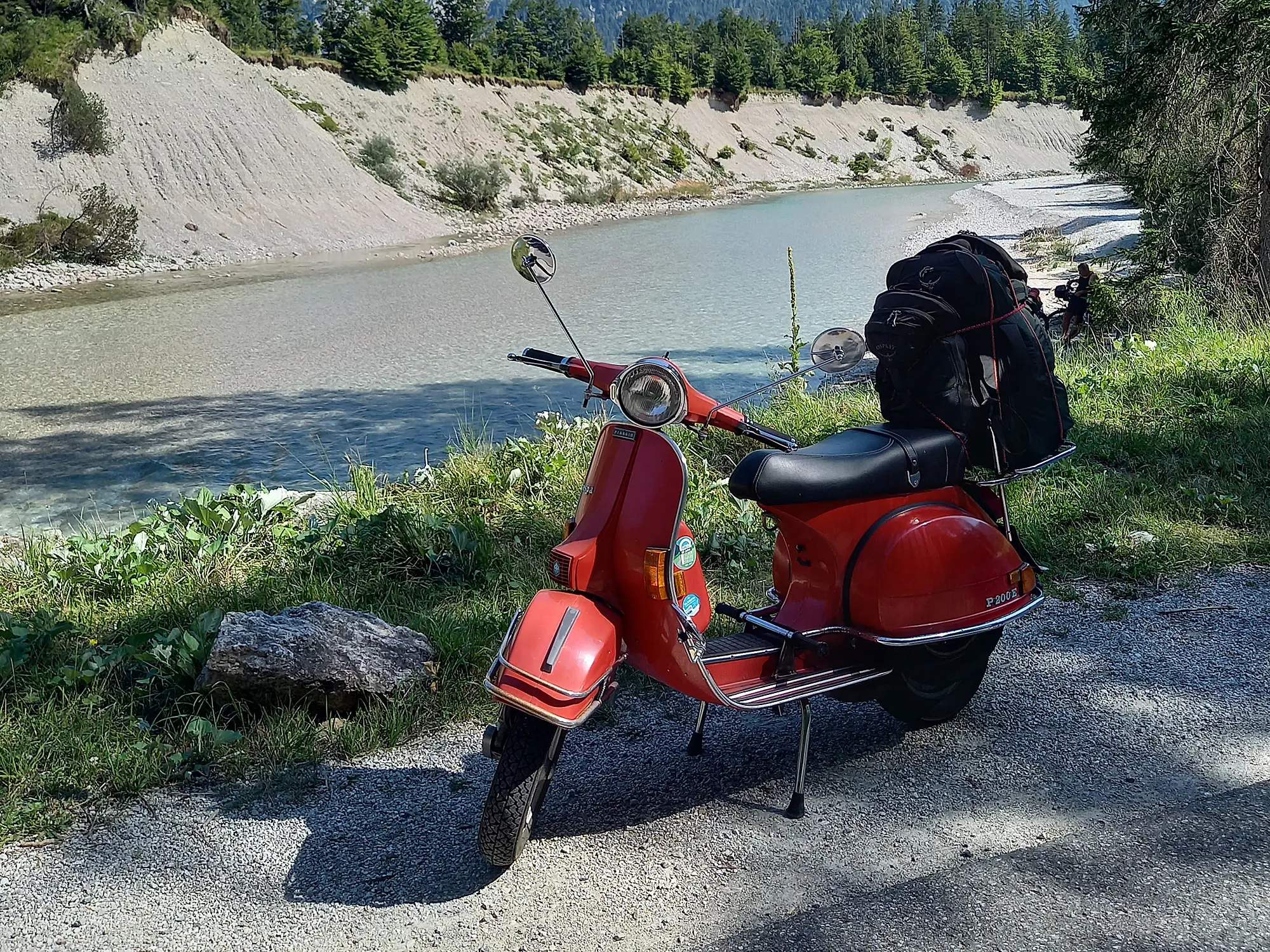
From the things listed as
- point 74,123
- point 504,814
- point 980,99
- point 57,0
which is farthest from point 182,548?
point 980,99

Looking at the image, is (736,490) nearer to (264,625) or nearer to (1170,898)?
(1170,898)

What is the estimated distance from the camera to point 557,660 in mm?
3062

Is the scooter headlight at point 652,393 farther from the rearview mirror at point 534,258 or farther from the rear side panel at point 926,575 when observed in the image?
the rear side panel at point 926,575

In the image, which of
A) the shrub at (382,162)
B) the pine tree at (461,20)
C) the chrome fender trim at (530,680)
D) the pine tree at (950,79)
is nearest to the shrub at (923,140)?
the pine tree at (950,79)

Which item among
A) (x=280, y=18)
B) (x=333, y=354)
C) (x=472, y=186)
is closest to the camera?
(x=333, y=354)

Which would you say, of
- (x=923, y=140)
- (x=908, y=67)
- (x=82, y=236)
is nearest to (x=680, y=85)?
(x=923, y=140)

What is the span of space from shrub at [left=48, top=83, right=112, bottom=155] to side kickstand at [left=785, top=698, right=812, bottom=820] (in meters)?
37.1

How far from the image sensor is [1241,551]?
5.59 m

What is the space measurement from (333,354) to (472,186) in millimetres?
28344

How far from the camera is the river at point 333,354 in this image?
473 inches

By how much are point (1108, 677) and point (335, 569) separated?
3654 millimetres

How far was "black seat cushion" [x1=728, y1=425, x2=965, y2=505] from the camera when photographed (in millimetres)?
3441

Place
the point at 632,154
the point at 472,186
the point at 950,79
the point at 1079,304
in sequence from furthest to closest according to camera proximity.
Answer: the point at 950,79
the point at 632,154
the point at 472,186
the point at 1079,304

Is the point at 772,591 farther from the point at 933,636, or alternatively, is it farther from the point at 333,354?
the point at 333,354
